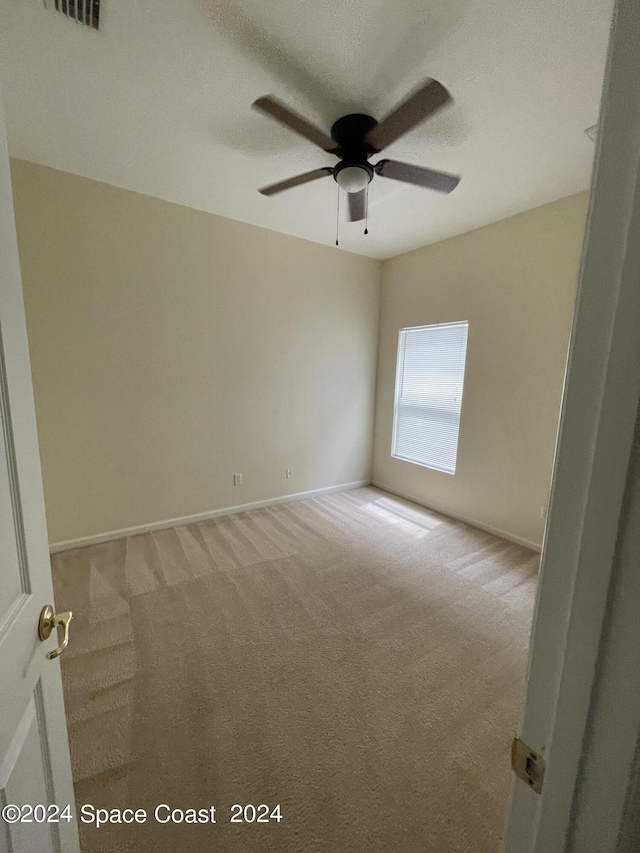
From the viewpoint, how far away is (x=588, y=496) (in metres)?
0.42

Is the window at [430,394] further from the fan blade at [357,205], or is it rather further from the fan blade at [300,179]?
the fan blade at [300,179]

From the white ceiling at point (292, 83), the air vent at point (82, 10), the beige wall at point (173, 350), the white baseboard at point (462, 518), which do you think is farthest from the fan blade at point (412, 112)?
the white baseboard at point (462, 518)

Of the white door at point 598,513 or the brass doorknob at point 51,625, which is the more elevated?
the white door at point 598,513

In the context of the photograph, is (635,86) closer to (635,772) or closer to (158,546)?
(635,772)

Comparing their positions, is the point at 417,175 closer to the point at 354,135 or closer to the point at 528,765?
the point at 354,135

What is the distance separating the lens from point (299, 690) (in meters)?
1.60

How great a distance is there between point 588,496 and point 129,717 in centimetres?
195

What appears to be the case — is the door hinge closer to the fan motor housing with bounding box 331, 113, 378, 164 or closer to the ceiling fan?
the ceiling fan

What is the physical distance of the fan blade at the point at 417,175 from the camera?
6.10 feet

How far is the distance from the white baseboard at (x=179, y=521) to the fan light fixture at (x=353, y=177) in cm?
300

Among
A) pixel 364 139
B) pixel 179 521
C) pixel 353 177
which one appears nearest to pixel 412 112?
pixel 364 139

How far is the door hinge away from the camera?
1.60 feet

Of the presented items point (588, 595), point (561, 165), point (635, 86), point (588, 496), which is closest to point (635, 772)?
point (588, 595)

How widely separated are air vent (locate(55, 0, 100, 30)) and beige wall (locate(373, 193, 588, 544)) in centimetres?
301
